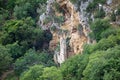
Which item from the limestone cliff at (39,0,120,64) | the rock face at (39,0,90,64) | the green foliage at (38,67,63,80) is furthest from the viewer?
the rock face at (39,0,90,64)

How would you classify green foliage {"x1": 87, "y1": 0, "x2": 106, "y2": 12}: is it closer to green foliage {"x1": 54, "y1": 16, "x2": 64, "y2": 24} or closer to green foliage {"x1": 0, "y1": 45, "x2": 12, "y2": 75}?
green foliage {"x1": 54, "y1": 16, "x2": 64, "y2": 24}

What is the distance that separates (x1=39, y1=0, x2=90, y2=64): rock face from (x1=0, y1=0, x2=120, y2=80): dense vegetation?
41.0 inches

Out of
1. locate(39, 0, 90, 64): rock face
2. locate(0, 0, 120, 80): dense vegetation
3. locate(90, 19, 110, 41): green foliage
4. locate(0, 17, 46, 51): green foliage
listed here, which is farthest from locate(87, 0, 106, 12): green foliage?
locate(0, 17, 46, 51): green foliage

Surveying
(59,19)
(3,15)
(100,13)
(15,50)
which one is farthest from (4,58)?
(100,13)

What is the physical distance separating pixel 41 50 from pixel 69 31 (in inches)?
261

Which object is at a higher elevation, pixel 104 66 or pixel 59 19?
pixel 59 19

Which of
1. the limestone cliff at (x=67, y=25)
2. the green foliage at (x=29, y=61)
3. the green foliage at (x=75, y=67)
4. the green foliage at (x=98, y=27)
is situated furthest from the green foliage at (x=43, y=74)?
the green foliage at (x=98, y=27)

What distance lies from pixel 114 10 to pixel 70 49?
8.11m

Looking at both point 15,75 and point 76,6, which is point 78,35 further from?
point 15,75

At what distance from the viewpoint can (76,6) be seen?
43.4m

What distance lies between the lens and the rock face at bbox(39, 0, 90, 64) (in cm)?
4316

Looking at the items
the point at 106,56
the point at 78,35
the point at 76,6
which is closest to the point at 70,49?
the point at 78,35

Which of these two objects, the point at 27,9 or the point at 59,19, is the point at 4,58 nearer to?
the point at 59,19

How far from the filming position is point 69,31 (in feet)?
149
